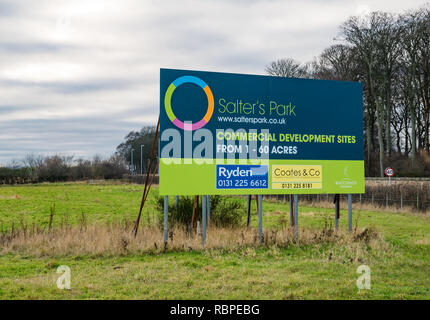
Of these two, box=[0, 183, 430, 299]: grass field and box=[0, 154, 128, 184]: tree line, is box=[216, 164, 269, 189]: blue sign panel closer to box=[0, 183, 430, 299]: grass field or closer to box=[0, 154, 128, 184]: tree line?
box=[0, 183, 430, 299]: grass field

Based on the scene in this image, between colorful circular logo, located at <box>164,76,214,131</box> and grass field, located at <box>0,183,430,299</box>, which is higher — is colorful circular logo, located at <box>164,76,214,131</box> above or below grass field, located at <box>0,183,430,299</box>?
above

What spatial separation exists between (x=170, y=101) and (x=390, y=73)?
33303mm

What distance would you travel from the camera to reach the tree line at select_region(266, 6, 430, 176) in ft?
119

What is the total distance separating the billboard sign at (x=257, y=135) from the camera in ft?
36.6

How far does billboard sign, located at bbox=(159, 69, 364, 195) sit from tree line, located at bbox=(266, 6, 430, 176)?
953 inches

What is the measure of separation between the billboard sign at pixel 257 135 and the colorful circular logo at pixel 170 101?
3 cm

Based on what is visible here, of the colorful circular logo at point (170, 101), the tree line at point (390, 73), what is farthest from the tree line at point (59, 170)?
the colorful circular logo at point (170, 101)

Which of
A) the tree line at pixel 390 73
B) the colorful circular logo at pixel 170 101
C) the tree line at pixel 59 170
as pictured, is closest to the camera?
the colorful circular logo at pixel 170 101

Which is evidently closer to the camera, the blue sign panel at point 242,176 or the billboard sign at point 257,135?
the billboard sign at point 257,135

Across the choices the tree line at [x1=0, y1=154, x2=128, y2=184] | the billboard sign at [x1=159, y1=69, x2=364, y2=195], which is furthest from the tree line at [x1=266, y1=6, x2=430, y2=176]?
the tree line at [x1=0, y1=154, x2=128, y2=184]

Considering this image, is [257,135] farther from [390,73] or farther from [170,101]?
[390,73]

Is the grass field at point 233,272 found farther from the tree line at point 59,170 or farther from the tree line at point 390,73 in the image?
the tree line at point 59,170

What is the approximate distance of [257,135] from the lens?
38.8 feet
